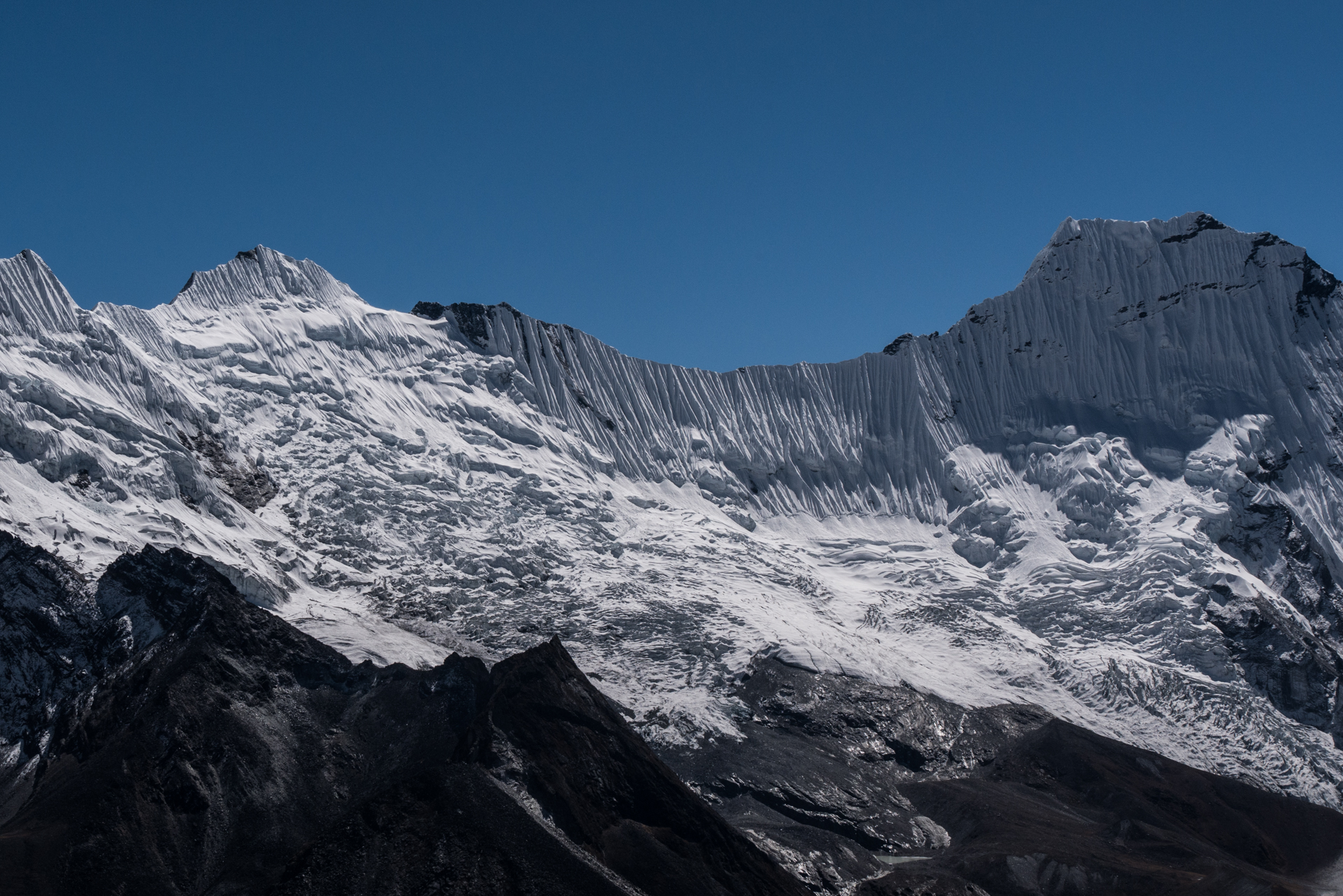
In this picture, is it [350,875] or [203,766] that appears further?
[203,766]

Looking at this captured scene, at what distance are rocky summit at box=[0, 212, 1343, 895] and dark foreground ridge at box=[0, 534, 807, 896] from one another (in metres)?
0.31

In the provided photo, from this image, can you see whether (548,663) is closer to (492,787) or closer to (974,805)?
(492,787)

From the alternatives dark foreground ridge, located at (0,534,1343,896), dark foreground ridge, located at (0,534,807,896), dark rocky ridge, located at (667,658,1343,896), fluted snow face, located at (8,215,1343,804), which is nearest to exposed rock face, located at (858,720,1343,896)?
dark rocky ridge, located at (667,658,1343,896)

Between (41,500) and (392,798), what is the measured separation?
6134 cm

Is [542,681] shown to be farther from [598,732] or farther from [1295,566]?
[1295,566]

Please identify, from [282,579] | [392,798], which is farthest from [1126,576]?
[392,798]

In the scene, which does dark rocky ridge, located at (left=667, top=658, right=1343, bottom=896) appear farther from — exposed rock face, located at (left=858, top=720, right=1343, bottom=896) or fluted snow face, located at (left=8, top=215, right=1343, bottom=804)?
fluted snow face, located at (left=8, top=215, right=1343, bottom=804)

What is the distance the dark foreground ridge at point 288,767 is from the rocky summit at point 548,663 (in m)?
0.31

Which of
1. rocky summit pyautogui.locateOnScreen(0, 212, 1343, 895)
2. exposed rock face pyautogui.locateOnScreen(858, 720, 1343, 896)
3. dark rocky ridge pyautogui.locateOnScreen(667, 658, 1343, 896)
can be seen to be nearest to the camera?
rocky summit pyautogui.locateOnScreen(0, 212, 1343, 895)

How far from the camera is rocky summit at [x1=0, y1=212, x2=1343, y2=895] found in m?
103

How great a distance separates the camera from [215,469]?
165875mm

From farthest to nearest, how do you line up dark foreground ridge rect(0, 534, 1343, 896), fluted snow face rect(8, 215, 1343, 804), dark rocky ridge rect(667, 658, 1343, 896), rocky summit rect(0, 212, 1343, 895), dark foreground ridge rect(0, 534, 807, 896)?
fluted snow face rect(8, 215, 1343, 804) < dark rocky ridge rect(667, 658, 1343, 896) < rocky summit rect(0, 212, 1343, 895) < dark foreground ridge rect(0, 534, 1343, 896) < dark foreground ridge rect(0, 534, 807, 896)

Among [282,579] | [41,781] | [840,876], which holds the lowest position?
[840,876]

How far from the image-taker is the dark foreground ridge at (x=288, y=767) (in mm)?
93062
